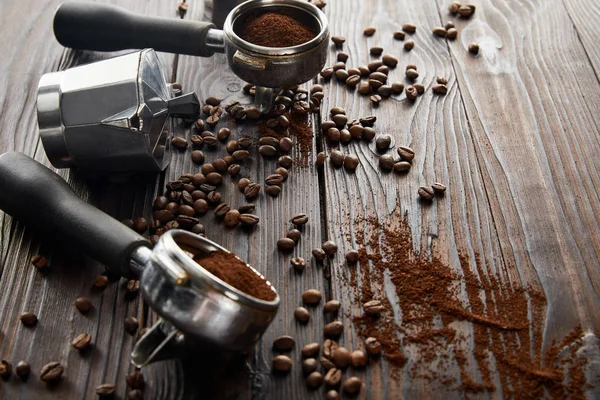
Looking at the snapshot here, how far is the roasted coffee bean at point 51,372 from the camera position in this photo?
1146 mm

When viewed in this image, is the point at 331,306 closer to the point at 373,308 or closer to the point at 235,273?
the point at 373,308

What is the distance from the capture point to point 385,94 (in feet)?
5.73

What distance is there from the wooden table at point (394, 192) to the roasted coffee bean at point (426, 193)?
0.06 feet

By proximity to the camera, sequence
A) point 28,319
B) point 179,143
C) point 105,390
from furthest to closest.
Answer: point 179,143, point 28,319, point 105,390

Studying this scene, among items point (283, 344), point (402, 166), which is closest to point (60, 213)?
point (283, 344)

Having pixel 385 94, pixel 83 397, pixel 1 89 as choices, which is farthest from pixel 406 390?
pixel 1 89

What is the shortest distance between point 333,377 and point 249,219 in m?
0.38

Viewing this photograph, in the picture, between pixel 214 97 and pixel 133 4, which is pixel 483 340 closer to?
pixel 214 97

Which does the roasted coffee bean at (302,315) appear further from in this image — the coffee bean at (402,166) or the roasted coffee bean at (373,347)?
the coffee bean at (402,166)

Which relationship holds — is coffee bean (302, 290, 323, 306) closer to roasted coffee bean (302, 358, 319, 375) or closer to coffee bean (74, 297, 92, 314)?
roasted coffee bean (302, 358, 319, 375)

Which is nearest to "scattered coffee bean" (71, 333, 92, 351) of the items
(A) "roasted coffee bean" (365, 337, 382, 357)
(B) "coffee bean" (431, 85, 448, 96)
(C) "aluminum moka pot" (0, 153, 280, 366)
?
(C) "aluminum moka pot" (0, 153, 280, 366)

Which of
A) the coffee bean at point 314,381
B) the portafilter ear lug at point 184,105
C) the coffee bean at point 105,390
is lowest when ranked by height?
the coffee bean at point 105,390

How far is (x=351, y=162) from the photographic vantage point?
1548 mm

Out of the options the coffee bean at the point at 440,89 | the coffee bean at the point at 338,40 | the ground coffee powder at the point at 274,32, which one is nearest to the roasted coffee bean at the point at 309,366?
the ground coffee powder at the point at 274,32
